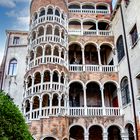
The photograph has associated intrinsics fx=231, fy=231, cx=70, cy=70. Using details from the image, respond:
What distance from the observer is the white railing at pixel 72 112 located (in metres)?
18.1

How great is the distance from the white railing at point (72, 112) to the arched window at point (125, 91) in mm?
990

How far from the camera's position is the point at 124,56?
19750 millimetres

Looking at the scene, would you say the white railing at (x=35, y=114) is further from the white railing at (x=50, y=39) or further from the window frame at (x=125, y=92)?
the window frame at (x=125, y=92)

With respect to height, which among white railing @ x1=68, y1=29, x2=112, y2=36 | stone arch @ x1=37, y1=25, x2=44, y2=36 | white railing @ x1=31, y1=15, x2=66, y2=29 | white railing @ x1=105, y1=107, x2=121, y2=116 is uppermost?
white railing @ x1=31, y1=15, x2=66, y2=29

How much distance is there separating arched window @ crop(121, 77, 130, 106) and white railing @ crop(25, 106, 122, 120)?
99 cm

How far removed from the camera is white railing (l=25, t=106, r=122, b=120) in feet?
59.4

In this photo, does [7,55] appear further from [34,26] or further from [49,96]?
[49,96]

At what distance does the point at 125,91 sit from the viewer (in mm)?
19578

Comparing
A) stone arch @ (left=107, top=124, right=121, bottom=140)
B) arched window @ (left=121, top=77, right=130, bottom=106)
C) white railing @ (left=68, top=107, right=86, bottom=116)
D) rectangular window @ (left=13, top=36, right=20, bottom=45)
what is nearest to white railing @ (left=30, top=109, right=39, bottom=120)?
white railing @ (left=68, top=107, right=86, bottom=116)

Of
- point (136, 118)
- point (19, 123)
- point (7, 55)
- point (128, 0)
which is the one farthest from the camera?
point (7, 55)

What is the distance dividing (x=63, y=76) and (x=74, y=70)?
1.54m

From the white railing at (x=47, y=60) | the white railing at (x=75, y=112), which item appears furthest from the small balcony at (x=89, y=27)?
the white railing at (x=75, y=112)

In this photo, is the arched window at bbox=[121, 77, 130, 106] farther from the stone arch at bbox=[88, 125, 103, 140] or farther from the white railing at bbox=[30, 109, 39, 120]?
the white railing at bbox=[30, 109, 39, 120]

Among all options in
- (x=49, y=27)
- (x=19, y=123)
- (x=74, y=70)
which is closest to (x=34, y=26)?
(x=49, y=27)
